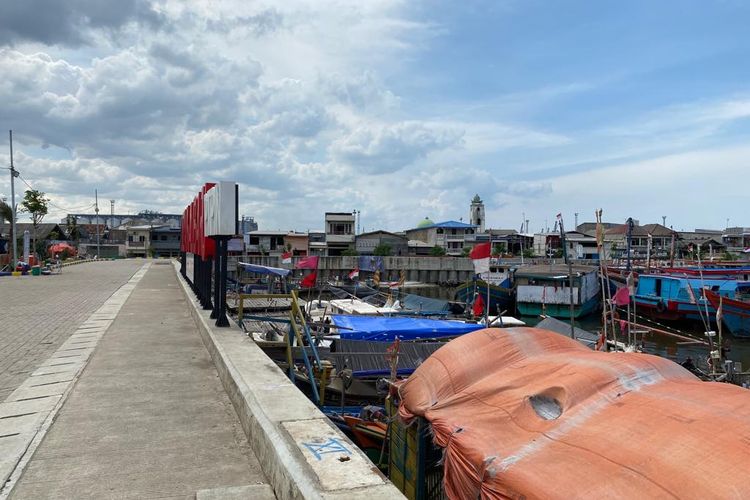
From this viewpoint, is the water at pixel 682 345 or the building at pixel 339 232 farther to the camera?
the building at pixel 339 232

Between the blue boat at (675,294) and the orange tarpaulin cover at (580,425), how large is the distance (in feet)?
108

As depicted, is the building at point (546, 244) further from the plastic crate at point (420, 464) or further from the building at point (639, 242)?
the plastic crate at point (420, 464)

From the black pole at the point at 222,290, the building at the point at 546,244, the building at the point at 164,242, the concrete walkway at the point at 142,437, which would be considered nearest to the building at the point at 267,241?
the building at the point at 164,242

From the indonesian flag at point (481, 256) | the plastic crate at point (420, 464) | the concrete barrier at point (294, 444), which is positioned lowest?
the plastic crate at point (420, 464)

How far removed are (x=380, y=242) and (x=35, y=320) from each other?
68977mm

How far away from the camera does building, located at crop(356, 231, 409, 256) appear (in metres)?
81.4

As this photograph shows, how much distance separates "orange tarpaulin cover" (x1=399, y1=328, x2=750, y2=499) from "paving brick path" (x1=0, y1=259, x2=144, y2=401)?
561 centimetres

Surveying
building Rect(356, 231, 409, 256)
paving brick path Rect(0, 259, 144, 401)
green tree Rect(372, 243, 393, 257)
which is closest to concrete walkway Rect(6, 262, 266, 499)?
paving brick path Rect(0, 259, 144, 401)

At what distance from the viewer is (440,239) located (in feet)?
298

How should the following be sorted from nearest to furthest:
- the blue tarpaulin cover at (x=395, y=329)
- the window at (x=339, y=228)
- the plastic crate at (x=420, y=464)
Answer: the plastic crate at (x=420, y=464) → the blue tarpaulin cover at (x=395, y=329) → the window at (x=339, y=228)

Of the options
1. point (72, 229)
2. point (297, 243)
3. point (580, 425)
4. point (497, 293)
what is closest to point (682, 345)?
point (497, 293)

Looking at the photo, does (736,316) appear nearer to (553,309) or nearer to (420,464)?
(553,309)

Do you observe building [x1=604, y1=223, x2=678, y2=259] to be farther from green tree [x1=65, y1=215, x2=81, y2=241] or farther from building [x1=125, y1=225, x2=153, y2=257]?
green tree [x1=65, y1=215, x2=81, y2=241]

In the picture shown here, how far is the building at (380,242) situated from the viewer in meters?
81.4
